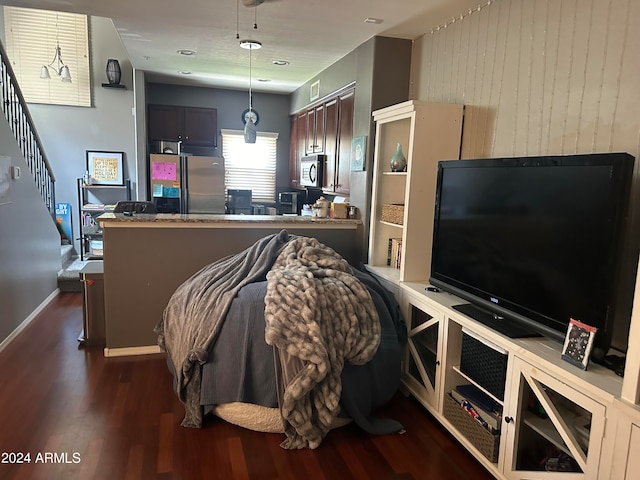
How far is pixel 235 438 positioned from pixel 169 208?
9.63 ft

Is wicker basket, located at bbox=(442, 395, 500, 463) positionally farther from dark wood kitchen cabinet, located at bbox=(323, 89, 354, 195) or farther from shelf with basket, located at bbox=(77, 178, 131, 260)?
shelf with basket, located at bbox=(77, 178, 131, 260)

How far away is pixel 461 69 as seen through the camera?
3078mm

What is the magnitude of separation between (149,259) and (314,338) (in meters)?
1.72

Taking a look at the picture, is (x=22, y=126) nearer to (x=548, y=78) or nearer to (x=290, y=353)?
(x=290, y=353)

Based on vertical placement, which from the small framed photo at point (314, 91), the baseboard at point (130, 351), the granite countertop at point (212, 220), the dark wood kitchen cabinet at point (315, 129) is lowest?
the baseboard at point (130, 351)

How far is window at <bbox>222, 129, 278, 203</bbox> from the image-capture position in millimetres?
6523

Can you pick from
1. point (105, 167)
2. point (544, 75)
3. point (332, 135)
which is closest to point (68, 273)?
point (105, 167)

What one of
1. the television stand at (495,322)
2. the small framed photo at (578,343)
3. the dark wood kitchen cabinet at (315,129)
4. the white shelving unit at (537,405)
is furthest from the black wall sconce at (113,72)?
the small framed photo at (578,343)

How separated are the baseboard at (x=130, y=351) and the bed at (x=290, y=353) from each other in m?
0.76

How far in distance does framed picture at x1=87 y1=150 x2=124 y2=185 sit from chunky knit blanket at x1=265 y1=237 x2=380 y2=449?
4.86m

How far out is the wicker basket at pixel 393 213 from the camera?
3271 millimetres

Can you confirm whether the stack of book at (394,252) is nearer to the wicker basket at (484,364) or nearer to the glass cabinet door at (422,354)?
the glass cabinet door at (422,354)

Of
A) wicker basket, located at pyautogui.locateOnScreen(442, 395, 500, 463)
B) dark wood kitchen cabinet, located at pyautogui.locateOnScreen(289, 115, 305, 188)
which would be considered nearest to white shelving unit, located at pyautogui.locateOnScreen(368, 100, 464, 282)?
wicker basket, located at pyautogui.locateOnScreen(442, 395, 500, 463)

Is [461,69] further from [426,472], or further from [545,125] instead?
[426,472]
